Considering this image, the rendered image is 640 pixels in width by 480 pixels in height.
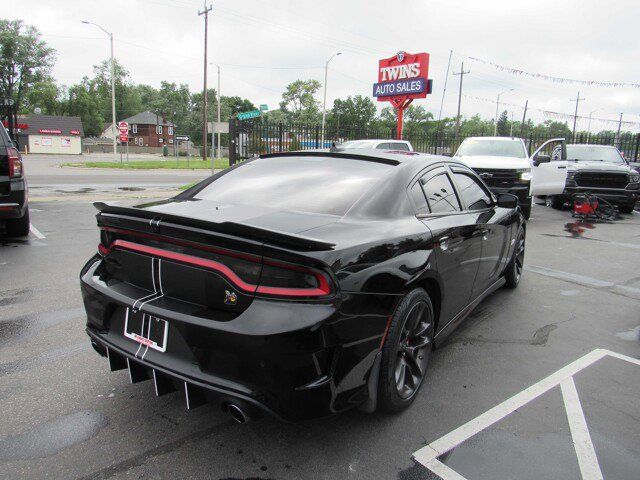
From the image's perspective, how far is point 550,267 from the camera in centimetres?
660

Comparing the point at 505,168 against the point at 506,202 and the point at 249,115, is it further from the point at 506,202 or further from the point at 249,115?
the point at 249,115

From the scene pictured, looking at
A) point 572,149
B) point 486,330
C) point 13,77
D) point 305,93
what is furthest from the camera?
point 305,93

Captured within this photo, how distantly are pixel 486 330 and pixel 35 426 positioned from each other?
3.44 metres

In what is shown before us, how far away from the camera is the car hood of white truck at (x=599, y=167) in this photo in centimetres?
1174

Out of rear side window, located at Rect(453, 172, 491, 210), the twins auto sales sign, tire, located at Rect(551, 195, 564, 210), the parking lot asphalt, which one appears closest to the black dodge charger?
the parking lot asphalt

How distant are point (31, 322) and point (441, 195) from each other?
361 cm

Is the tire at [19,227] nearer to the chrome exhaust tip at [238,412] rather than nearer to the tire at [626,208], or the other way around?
the chrome exhaust tip at [238,412]

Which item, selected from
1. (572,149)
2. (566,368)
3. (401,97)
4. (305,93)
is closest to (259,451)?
(566,368)

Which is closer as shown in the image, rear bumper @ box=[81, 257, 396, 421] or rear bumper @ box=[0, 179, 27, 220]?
rear bumper @ box=[81, 257, 396, 421]

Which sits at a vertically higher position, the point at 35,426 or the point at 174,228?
the point at 174,228

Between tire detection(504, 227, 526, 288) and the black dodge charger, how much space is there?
207cm

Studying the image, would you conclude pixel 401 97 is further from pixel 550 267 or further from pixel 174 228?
pixel 174 228

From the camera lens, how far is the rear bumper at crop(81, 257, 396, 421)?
6.80ft

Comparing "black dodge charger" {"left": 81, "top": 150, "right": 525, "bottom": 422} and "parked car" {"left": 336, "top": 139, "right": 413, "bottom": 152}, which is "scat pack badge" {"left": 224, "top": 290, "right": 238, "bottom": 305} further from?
"parked car" {"left": 336, "top": 139, "right": 413, "bottom": 152}
